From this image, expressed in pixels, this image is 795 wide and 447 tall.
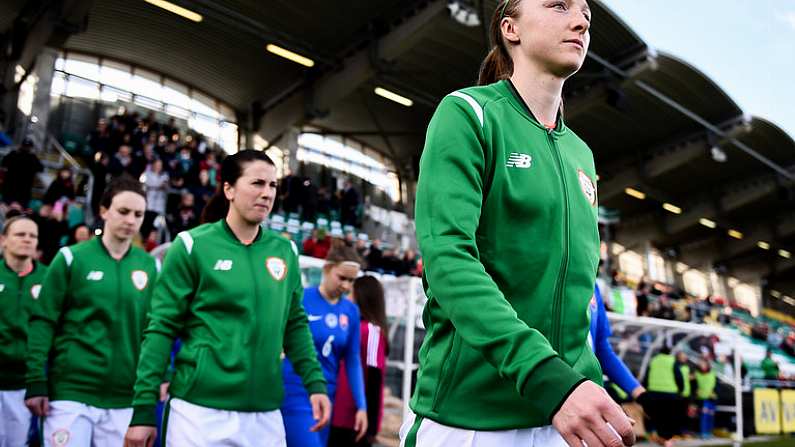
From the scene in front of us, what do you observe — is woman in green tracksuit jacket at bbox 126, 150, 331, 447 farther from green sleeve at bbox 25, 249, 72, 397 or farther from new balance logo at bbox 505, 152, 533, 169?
new balance logo at bbox 505, 152, 533, 169

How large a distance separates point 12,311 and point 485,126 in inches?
187

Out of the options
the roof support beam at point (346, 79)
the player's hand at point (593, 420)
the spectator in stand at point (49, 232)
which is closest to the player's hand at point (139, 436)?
the player's hand at point (593, 420)

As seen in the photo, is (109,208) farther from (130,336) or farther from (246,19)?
(246,19)

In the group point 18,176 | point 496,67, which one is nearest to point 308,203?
point 18,176

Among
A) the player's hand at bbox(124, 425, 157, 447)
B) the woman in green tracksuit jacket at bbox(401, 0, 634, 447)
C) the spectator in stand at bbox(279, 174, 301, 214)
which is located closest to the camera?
the woman in green tracksuit jacket at bbox(401, 0, 634, 447)

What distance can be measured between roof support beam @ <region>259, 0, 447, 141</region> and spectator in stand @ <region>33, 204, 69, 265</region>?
11.0 m

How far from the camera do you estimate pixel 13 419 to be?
492cm

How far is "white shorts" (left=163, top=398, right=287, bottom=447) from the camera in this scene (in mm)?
2914

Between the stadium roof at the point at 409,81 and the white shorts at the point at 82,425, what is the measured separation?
1488 centimetres

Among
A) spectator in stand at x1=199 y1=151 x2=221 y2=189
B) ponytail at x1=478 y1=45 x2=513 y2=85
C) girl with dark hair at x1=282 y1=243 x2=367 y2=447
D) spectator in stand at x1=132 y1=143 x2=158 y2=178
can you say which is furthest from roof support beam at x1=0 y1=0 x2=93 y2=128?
ponytail at x1=478 y1=45 x2=513 y2=85

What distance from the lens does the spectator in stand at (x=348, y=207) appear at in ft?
70.8

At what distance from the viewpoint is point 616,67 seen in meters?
20.7

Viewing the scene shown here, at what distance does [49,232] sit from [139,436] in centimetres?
872

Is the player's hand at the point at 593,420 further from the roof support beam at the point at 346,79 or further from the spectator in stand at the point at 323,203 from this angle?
the spectator in stand at the point at 323,203
